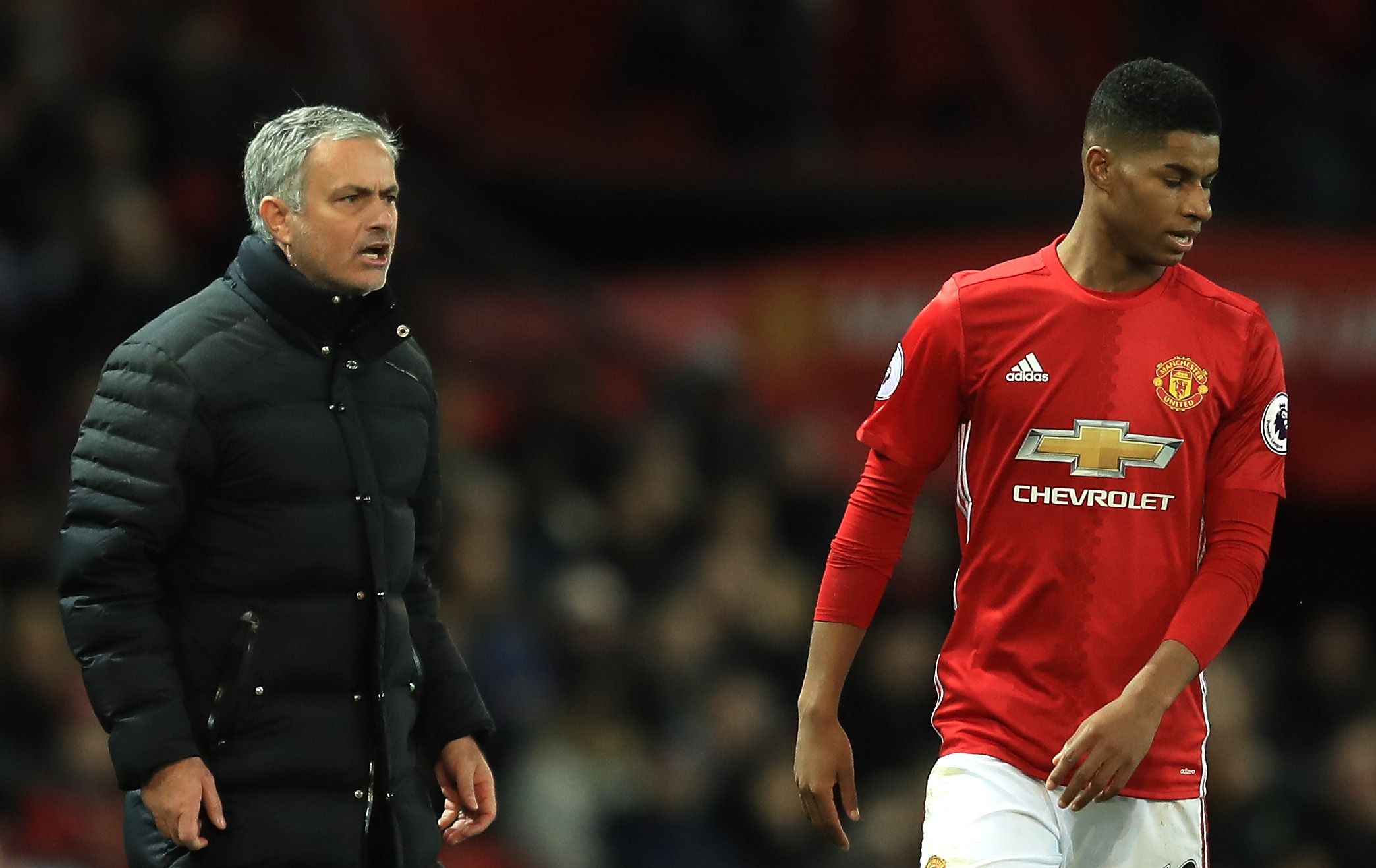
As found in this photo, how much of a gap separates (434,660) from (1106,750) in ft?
4.48

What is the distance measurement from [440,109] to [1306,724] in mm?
6031

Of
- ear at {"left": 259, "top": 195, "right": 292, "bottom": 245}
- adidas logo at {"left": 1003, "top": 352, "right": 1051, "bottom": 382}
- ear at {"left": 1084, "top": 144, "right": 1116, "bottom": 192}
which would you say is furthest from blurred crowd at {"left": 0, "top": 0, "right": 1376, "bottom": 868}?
ear at {"left": 1084, "top": 144, "right": 1116, "bottom": 192}

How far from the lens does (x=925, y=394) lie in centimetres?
396

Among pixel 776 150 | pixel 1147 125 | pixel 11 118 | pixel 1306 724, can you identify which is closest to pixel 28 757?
pixel 11 118

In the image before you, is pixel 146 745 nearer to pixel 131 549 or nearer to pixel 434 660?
pixel 131 549

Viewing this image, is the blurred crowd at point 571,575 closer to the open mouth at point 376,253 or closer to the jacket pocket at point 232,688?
the jacket pocket at point 232,688

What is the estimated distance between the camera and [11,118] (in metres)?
8.50

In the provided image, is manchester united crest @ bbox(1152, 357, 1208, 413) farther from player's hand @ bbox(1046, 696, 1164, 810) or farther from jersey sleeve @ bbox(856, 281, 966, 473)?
player's hand @ bbox(1046, 696, 1164, 810)

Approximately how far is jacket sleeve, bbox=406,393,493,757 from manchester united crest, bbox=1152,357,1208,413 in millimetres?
1426

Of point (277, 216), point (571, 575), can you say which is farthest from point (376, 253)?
point (571, 575)

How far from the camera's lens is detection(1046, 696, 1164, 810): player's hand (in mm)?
3615

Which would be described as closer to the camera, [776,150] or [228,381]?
[228,381]

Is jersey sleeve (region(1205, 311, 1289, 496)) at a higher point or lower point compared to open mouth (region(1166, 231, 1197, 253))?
lower

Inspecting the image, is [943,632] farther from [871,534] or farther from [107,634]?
Result: [107,634]
